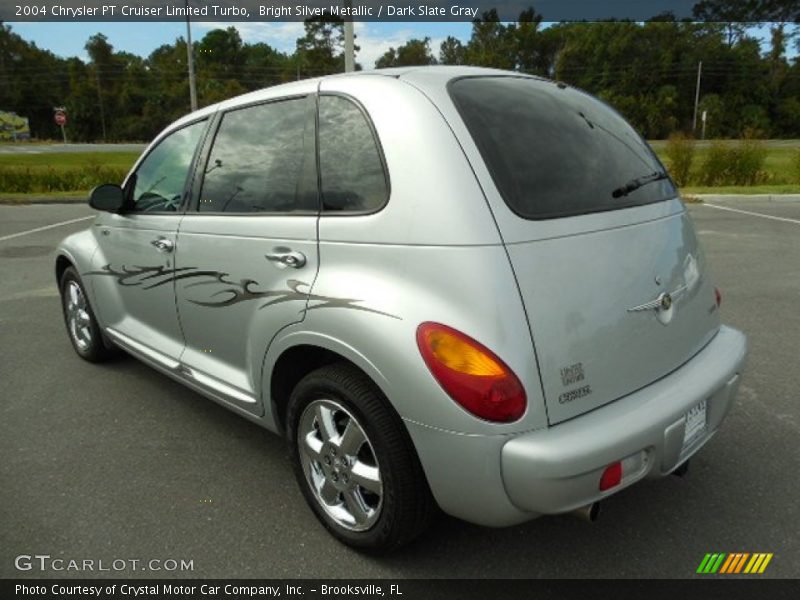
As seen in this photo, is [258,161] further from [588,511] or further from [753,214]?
[753,214]

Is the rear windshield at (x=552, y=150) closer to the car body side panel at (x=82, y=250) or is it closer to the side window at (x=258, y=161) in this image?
the side window at (x=258, y=161)

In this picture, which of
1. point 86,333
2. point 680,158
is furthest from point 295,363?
point 680,158

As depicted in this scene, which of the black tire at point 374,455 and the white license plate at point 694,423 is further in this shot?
the white license plate at point 694,423

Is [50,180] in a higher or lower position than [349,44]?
lower

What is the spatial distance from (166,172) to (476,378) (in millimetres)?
2382

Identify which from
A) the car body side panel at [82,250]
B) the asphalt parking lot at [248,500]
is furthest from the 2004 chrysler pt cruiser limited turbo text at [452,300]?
the car body side panel at [82,250]

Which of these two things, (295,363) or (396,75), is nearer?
(396,75)

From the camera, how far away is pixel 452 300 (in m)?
1.88

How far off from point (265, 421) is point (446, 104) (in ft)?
5.12

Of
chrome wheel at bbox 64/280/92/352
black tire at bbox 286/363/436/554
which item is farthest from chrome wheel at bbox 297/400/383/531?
chrome wheel at bbox 64/280/92/352

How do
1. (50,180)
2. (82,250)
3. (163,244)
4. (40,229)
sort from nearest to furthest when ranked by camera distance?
1. (163,244)
2. (82,250)
3. (40,229)
4. (50,180)

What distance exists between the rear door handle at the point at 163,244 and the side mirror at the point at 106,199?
494 mm

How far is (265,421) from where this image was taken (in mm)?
2684

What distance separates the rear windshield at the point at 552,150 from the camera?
2.10 metres
